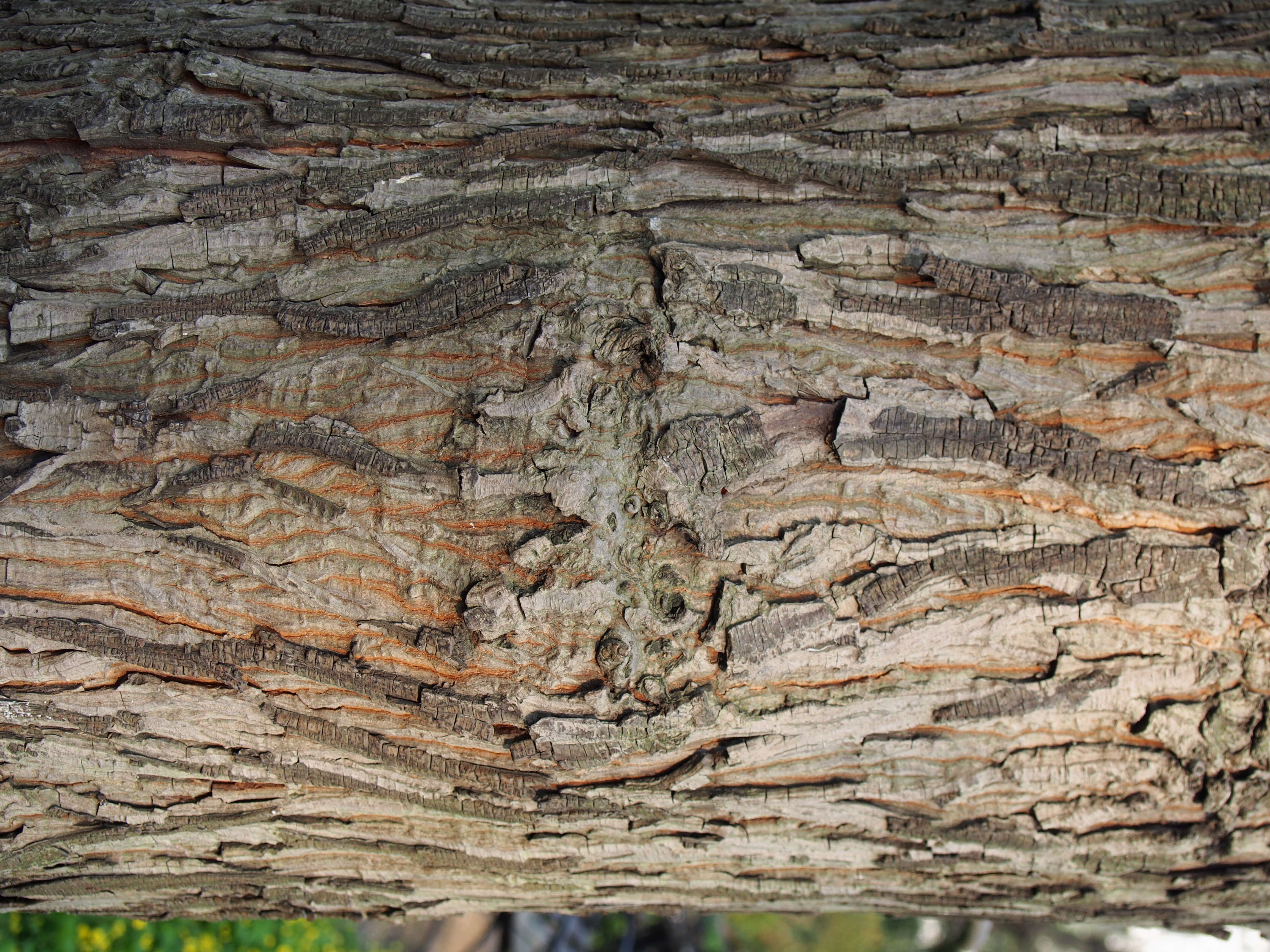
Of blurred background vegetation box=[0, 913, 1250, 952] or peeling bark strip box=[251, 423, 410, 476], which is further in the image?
blurred background vegetation box=[0, 913, 1250, 952]

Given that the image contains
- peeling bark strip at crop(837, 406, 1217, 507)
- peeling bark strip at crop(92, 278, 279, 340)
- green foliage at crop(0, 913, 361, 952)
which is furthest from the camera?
green foliage at crop(0, 913, 361, 952)

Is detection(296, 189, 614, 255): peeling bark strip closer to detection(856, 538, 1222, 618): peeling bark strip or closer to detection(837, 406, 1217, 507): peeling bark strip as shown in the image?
detection(837, 406, 1217, 507): peeling bark strip

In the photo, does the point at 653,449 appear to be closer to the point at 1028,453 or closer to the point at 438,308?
the point at 438,308

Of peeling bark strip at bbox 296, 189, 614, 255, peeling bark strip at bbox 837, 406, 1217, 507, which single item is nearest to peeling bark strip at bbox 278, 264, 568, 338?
peeling bark strip at bbox 296, 189, 614, 255

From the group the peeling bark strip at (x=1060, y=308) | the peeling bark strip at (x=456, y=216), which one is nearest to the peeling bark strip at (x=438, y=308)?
the peeling bark strip at (x=456, y=216)

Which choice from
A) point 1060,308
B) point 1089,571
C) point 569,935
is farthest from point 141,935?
point 1060,308

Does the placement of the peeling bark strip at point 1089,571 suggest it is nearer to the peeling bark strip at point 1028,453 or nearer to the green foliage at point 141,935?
the peeling bark strip at point 1028,453

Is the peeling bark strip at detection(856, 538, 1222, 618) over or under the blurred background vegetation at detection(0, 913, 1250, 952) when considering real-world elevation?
over
